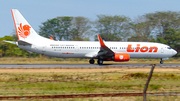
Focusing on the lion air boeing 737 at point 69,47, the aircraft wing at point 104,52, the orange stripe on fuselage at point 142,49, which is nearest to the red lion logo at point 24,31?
the lion air boeing 737 at point 69,47

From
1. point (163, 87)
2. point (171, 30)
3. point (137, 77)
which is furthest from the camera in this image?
point (171, 30)

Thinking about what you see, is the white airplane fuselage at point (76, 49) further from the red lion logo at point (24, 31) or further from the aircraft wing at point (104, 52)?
the red lion logo at point (24, 31)

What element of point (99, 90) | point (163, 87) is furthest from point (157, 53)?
point (99, 90)

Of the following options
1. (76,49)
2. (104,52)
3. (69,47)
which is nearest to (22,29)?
(69,47)

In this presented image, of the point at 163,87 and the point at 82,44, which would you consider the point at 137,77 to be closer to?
the point at 163,87

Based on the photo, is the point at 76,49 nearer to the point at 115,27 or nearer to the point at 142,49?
the point at 142,49

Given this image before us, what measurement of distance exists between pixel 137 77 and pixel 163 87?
3.34 metres

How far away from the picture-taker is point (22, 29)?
86.1 feet

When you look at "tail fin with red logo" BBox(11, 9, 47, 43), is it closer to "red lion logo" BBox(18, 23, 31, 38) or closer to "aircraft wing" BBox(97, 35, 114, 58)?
"red lion logo" BBox(18, 23, 31, 38)

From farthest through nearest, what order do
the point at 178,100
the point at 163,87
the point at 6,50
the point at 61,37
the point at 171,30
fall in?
1. the point at 61,37
2. the point at 171,30
3. the point at 6,50
4. the point at 163,87
5. the point at 178,100

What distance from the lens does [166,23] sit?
186 feet

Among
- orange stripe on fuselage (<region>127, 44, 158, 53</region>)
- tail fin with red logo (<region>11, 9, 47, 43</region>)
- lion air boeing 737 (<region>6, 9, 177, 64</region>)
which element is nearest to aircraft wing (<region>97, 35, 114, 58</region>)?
lion air boeing 737 (<region>6, 9, 177, 64</region>)

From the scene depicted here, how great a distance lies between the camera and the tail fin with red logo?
85.1 feet

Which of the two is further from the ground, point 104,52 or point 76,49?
point 76,49
